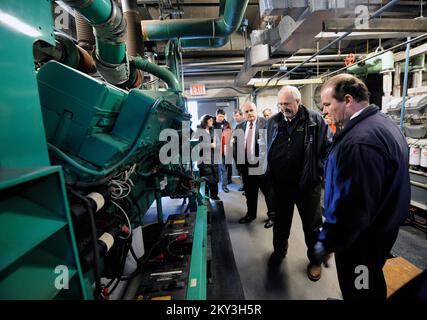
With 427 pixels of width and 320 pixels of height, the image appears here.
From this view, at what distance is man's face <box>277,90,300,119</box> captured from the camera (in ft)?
6.37

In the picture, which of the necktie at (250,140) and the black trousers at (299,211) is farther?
the necktie at (250,140)

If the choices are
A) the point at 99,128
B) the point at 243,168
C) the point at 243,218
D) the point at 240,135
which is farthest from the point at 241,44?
the point at 99,128

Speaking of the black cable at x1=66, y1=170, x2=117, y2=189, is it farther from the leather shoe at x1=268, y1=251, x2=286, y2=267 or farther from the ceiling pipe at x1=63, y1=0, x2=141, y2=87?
the leather shoe at x1=268, y1=251, x2=286, y2=267

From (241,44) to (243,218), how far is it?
11.2ft

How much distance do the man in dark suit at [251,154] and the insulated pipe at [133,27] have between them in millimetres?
1665

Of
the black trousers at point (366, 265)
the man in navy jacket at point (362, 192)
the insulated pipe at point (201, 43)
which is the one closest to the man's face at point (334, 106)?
the man in navy jacket at point (362, 192)

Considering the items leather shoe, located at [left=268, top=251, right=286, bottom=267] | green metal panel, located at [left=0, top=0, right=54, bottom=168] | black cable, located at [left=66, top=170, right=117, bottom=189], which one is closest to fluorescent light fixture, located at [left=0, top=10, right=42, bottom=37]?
green metal panel, located at [left=0, top=0, right=54, bottom=168]

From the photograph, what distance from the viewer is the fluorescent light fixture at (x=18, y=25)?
603 mm

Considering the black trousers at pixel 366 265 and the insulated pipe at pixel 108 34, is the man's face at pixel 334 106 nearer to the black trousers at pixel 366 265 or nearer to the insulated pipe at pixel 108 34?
the black trousers at pixel 366 265

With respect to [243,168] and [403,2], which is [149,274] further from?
[403,2]
